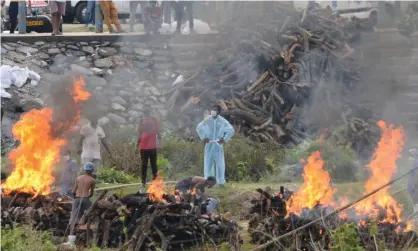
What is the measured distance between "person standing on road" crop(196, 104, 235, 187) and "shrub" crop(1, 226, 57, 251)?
5185mm

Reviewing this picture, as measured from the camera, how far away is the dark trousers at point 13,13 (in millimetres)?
24891

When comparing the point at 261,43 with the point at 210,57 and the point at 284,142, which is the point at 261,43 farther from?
the point at 284,142

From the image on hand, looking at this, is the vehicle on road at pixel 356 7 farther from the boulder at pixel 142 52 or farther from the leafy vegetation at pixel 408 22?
the boulder at pixel 142 52

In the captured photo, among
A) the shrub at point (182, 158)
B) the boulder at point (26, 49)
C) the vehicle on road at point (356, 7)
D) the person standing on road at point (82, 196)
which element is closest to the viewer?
the person standing on road at point (82, 196)

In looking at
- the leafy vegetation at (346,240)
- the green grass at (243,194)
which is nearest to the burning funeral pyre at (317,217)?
the leafy vegetation at (346,240)

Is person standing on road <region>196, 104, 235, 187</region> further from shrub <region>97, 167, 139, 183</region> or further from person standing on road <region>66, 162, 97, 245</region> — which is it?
person standing on road <region>66, 162, 97, 245</region>

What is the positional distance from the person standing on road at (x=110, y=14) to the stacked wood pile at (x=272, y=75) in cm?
282

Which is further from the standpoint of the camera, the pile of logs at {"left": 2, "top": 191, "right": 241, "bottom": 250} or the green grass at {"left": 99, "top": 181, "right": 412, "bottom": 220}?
the green grass at {"left": 99, "top": 181, "right": 412, "bottom": 220}

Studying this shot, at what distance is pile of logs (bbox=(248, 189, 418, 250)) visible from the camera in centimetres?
1263

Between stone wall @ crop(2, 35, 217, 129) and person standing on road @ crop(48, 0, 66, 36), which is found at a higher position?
person standing on road @ crop(48, 0, 66, 36)

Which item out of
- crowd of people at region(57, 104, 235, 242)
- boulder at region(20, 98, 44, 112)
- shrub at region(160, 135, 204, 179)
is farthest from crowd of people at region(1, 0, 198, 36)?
crowd of people at region(57, 104, 235, 242)

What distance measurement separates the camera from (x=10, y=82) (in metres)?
22.2

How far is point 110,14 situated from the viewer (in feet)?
83.8

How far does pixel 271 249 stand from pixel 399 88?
44.4ft
